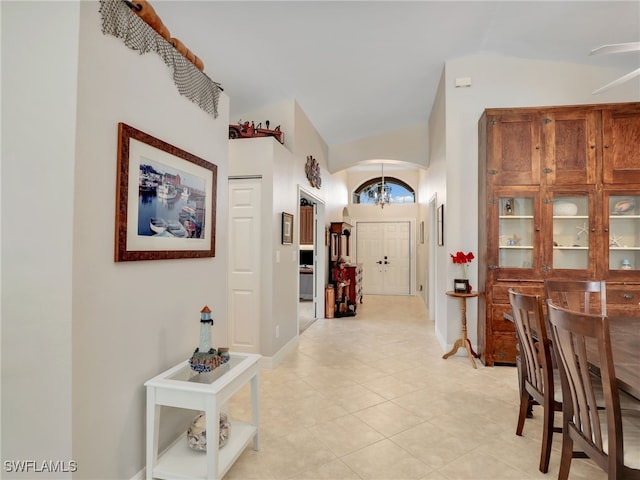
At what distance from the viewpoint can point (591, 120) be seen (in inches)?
138

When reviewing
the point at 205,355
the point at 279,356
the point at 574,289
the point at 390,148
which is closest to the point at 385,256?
the point at 390,148

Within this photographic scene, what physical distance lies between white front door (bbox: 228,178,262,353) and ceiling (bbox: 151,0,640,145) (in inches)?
43.6

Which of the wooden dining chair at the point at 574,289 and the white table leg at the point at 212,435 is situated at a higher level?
the wooden dining chair at the point at 574,289

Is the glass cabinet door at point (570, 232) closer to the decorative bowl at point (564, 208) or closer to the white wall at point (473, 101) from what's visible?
the decorative bowl at point (564, 208)

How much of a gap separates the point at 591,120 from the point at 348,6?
263cm

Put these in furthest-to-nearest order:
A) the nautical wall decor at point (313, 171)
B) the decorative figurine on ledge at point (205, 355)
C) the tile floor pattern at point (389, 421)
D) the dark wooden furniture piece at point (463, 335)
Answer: the nautical wall decor at point (313, 171), the dark wooden furniture piece at point (463, 335), the tile floor pattern at point (389, 421), the decorative figurine on ledge at point (205, 355)

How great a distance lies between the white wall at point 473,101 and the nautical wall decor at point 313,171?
5.97 ft

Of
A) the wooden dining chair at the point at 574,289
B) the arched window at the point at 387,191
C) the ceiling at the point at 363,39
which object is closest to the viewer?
the wooden dining chair at the point at 574,289

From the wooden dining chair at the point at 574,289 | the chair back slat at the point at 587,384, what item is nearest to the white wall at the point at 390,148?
the wooden dining chair at the point at 574,289

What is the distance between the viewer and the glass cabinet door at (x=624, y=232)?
3.52m

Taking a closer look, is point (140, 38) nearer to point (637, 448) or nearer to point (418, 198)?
point (637, 448)

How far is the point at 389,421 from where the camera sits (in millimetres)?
2518

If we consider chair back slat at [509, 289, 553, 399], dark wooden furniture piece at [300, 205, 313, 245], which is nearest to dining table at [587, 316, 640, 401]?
chair back slat at [509, 289, 553, 399]

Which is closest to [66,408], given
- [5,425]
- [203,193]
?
[5,425]
